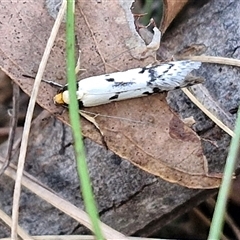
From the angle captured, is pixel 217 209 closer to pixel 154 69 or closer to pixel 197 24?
pixel 154 69

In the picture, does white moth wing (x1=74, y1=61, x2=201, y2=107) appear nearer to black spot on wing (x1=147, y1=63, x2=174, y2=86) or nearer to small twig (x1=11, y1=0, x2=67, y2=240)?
black spot on wing (x1=147, y1=63, x2=174, y2=86)

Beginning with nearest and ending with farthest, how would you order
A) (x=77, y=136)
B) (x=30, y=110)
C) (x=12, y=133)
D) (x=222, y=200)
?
(x=222, y=200), (x=77, y=136), (x=30, y=110), (x=12, y=133)

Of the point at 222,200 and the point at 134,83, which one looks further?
the point at 134,83

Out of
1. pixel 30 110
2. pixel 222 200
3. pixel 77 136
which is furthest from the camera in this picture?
pixel 30 110

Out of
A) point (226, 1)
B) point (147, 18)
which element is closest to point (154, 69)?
point (226, 1)

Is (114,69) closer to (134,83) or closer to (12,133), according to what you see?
(134,83)

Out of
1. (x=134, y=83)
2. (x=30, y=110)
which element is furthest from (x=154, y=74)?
(x=30, y=110)
